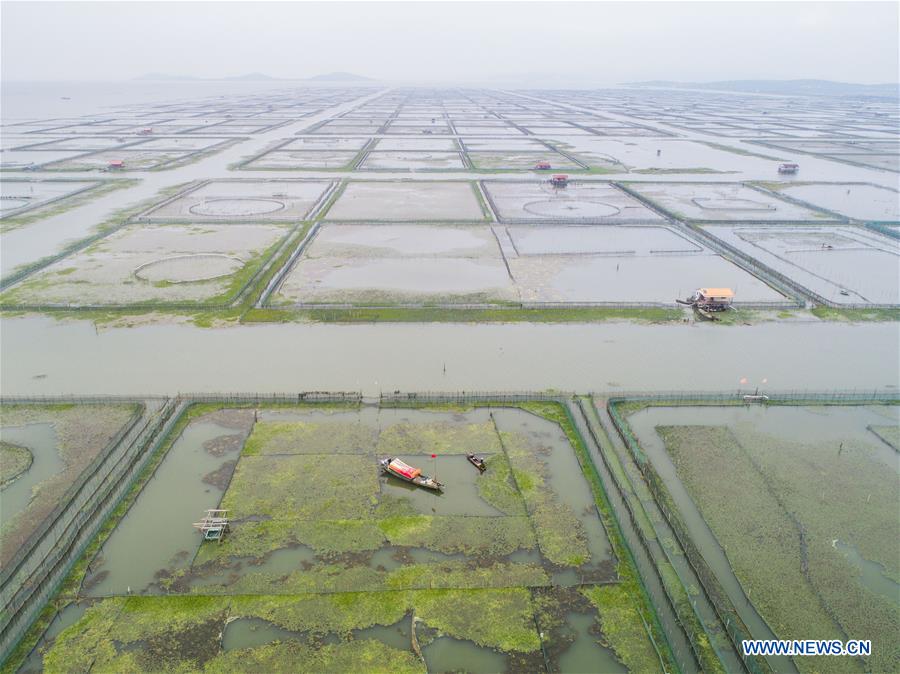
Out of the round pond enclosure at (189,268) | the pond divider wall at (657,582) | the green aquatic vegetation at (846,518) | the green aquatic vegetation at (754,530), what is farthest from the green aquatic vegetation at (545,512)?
the round pond enclosure at (189,268)

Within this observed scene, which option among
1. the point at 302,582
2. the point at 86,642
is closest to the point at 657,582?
the point at 302,582

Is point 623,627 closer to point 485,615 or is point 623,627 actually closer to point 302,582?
point 485,615

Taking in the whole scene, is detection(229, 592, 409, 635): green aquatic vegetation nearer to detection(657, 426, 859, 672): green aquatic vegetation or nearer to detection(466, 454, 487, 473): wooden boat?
detection(466, 454, 487, 473): wooden boat

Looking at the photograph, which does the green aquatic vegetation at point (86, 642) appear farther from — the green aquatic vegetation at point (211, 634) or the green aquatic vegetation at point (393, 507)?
the green aquatic vegetation at point (393, 507)

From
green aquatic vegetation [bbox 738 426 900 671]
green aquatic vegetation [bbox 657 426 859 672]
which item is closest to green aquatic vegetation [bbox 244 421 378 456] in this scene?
green aquatic vegetation [bbox 657 426 859 672]

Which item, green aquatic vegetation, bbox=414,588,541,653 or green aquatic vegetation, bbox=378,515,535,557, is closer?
green aquatic vegetation, bbox=414,588,541,653
